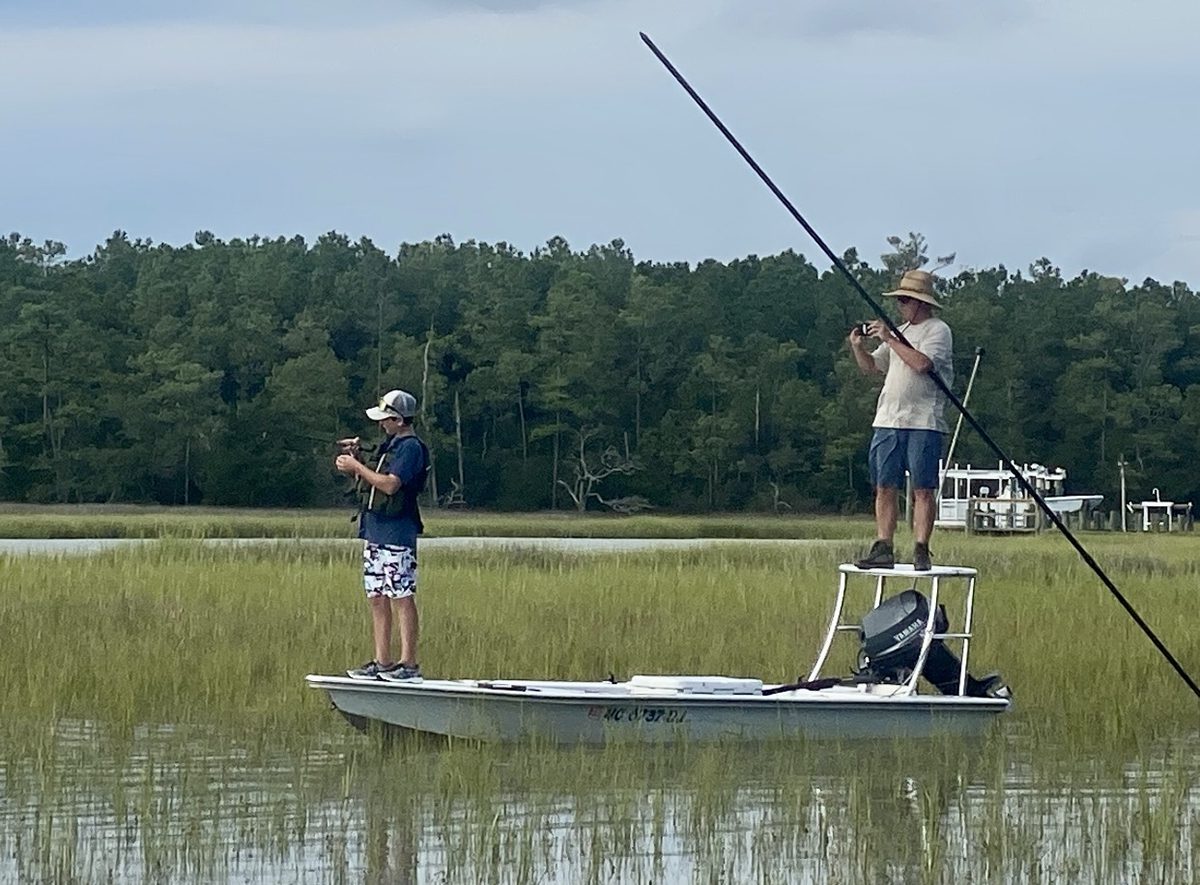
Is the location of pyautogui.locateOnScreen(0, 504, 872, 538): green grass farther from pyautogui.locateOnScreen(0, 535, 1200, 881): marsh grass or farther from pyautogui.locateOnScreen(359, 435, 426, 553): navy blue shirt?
pyautogui.locateOnScreen(359, 435, 426, 553): navy blue shirt

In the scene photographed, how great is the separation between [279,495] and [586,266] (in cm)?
2366

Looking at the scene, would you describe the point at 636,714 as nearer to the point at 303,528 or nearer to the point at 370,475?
the point at 370,475

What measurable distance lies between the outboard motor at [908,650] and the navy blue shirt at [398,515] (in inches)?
97.1

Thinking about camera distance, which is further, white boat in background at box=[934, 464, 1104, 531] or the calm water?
white boat in background at box=[934, 464, 1104, 531]

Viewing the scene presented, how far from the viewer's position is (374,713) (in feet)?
36.0

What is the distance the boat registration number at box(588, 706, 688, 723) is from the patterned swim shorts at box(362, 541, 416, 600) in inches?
53.8

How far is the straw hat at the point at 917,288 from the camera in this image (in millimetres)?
11680

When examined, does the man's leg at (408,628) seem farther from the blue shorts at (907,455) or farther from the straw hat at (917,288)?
the straw hat at (917,288)

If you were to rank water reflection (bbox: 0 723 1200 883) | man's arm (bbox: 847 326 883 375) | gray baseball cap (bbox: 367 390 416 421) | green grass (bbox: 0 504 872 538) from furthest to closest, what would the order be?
green grass (bbox: 0 504 872 538) < gray baseball cap (bbox: 367 390 416 421) < man's arm (bbox: 847 326 883 375) < water reflection (bbox: 0 723 1200 883)

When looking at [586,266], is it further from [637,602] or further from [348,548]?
[637,602]

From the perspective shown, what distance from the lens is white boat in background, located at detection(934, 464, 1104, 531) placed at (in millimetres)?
46656

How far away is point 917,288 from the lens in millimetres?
11727

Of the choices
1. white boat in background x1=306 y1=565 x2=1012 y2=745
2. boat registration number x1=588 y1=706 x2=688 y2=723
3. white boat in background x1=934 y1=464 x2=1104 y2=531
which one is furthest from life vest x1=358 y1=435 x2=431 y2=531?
white boat in background x1=934 y1=464 x2=1104 y2=531

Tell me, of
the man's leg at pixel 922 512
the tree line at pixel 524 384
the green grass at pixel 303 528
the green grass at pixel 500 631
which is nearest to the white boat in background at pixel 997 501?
the green grass at pixel 303 528
